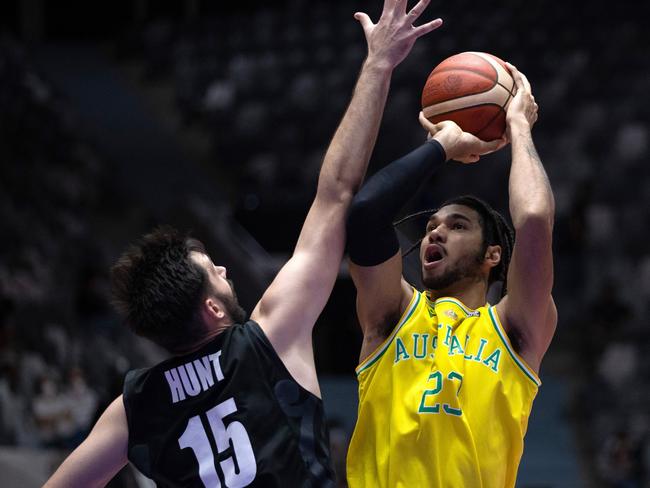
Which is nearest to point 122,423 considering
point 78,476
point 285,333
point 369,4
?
point 78,476

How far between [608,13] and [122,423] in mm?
13236

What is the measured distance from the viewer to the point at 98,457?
2.91m

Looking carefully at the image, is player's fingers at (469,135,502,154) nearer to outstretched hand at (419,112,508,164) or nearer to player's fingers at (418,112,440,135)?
outstretched hand at (419,112,508,164)

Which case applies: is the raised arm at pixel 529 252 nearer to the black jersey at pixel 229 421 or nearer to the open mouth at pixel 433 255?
the open mouth at pixel 433 255

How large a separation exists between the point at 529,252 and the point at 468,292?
0.38 m

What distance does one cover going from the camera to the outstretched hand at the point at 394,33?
3.22 metres

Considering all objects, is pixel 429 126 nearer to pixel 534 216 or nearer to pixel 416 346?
pixel 534 216

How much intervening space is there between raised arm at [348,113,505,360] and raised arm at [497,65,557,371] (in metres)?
0.14

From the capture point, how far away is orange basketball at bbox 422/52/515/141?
3.43 meters

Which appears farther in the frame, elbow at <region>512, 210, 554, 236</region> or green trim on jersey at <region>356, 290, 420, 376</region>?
green trim on jersey at <region>356, 290, 420, 376</region>

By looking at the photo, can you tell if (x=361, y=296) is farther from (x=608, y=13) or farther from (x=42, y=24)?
(x=42, y=24)

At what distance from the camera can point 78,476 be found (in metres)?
2.90

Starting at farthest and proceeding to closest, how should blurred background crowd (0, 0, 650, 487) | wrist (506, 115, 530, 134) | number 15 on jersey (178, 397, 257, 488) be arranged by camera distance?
blurred background crowd (0, 0, 650, 487)
wrist (506, 115, 530, 134)
number 15 on jersey (178, 397, 257, 488)

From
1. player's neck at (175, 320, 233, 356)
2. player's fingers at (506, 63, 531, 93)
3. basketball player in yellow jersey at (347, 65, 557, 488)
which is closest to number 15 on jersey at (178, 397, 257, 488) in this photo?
player's neck at (175, 320, 233, 356)
